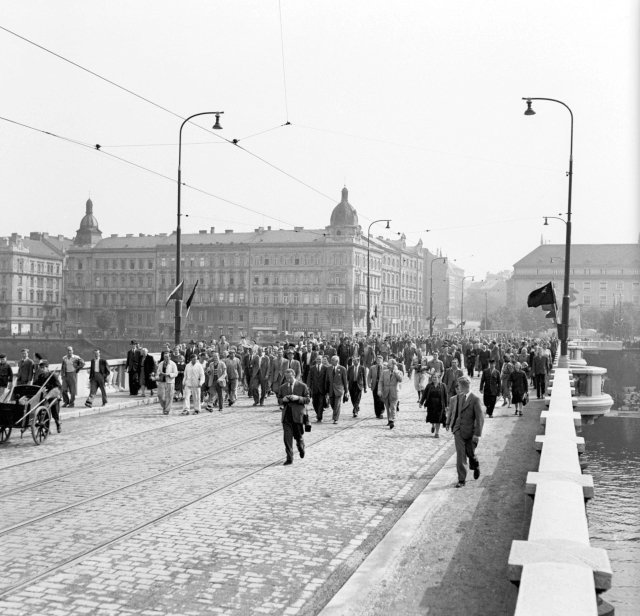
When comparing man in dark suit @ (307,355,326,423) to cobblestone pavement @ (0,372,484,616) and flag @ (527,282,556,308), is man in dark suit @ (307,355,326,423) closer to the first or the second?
cobblestone pavement @ (0,372,484,616)

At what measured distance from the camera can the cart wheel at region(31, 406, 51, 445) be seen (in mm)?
14891

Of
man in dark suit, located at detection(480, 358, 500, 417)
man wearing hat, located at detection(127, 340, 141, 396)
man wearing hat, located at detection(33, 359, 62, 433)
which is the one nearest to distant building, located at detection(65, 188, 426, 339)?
man wearing hat, located at detection(127, 340, 141, 396)

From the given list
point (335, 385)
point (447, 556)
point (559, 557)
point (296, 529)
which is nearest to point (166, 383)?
point (335, 385)

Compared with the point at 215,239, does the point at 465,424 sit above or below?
below

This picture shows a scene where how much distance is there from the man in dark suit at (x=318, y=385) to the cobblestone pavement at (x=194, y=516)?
2.35 m

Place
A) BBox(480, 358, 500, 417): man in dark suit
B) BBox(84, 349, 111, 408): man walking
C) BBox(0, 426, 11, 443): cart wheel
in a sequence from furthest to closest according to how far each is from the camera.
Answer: BBox(84, 349, 111, 408): man walking, BBox(480, 358, 500, 417): man in dark suit, BBox(0, 426, 11, 443): cart wheel

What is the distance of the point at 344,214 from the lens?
108m

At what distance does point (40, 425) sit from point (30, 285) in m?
108

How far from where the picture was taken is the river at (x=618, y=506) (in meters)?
12.9

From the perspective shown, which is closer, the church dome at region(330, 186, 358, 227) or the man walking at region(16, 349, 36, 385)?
the man walking at region(16, 349, 36, 385)

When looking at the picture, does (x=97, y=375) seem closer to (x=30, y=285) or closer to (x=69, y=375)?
(x=69, y=375)

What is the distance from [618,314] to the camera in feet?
339

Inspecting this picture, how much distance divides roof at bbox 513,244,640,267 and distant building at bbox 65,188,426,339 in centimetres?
4848

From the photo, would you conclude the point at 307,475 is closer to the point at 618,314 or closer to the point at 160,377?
the point at 160,377
